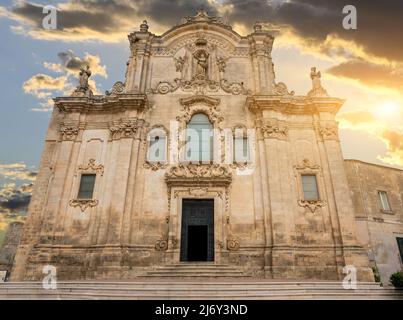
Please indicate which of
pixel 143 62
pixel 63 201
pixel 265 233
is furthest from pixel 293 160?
pixel 63 201

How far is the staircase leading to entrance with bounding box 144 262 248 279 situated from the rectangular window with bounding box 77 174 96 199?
5398 millimetres

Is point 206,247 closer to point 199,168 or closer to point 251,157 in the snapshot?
point 199,168

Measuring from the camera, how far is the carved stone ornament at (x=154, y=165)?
636 inches

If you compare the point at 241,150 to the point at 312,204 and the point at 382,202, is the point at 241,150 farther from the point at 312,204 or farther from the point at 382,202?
the point at 382,202

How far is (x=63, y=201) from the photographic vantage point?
15555mm

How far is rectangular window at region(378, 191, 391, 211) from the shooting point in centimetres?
1986

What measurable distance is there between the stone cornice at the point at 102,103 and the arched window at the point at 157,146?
170cm

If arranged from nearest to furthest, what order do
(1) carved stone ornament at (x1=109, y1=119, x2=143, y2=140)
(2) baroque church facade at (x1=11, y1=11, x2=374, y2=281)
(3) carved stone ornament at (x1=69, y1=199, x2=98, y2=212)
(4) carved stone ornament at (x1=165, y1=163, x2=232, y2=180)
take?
(2) baroque church facade at (x1=11, y1=11, x2=374, y2=281) → (3) carved stone ornament at (x1=69, y1=199, x2=98, y2=212) → (4) carved stone ornament at (x1=165, y1=163, x2=232, y2=180) → (1) carved stone ornament at (x1=109, y1=119, x2=143, y2=140)

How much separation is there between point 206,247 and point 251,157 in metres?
5.29

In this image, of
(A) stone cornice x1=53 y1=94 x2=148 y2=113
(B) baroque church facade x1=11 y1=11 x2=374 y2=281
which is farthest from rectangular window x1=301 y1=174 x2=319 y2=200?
(A) stone cornice x1=53 y1=94 x2=148 y2=113

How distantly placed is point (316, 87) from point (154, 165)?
10.7 metres

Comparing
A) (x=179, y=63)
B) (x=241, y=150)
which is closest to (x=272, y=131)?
(x=241, y=150)

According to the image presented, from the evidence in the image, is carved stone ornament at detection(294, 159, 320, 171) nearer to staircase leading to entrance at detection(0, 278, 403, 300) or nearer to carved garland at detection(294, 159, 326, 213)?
carved garland at detection(294, 159, 326, 213)
